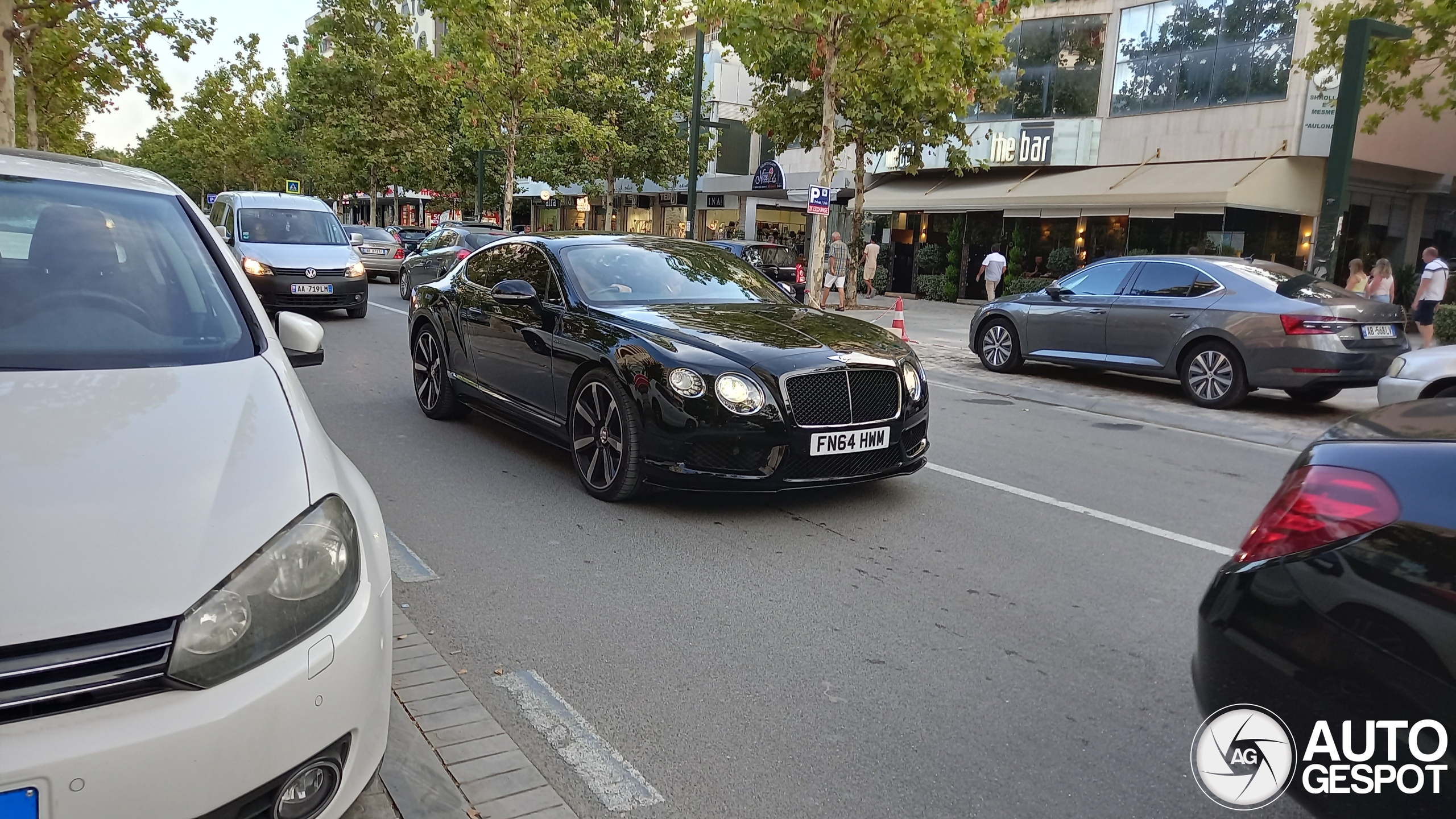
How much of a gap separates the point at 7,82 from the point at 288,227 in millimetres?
7816

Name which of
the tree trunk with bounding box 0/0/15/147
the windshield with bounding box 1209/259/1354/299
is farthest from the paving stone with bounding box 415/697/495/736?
the tree trunk with bounding box 0/0/15/147

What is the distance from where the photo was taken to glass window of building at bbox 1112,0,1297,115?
72.1 feet

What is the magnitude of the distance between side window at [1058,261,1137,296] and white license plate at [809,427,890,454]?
751 centimetres

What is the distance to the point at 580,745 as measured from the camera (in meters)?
3.19

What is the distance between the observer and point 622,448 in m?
5.68

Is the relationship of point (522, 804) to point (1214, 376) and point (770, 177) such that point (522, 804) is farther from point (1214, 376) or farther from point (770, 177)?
point (770, 177)

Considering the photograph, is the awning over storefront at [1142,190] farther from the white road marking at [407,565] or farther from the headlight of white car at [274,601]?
the headlight of white car at [274,601]

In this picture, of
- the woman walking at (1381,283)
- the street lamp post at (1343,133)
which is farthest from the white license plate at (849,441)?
the woman walking at (1381,283)

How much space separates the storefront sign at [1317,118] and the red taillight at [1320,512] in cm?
2273

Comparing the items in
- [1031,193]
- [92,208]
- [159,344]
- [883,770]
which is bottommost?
[883,770]

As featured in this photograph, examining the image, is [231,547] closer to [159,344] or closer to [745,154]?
[159,344]

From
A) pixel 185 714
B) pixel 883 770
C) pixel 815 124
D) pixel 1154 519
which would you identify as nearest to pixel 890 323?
pixel 815 124

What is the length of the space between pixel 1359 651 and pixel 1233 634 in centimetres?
33

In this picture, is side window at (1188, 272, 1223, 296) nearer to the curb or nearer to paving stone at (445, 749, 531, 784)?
the curb
